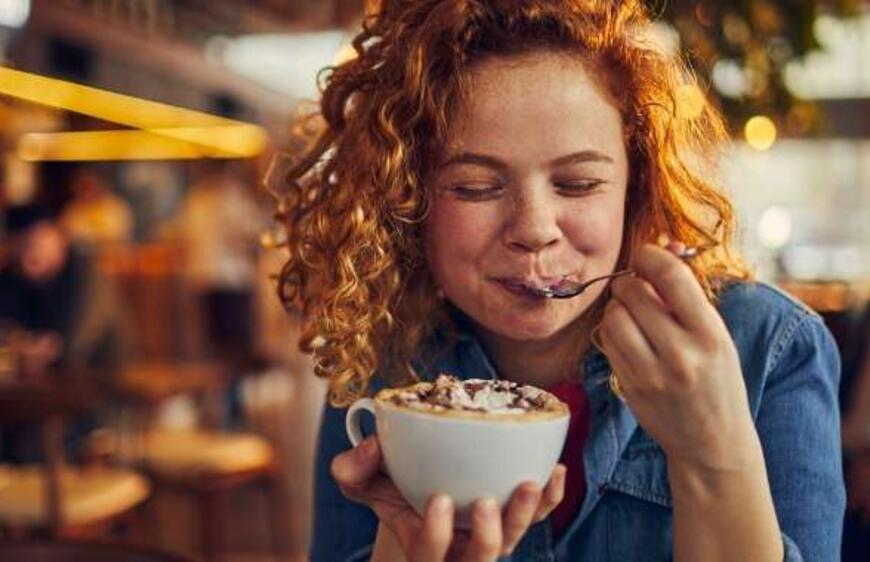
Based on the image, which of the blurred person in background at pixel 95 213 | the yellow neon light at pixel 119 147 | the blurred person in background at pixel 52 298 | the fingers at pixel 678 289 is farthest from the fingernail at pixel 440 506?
the yellow neon light at pixel 119 147

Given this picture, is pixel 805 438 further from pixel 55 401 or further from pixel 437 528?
pixel 55 401

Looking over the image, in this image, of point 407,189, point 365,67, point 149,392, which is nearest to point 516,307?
point 407,189

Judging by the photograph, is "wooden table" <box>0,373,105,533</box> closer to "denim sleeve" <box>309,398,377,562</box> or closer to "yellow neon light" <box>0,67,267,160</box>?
"denim sleeve" <box>309,398,377,562</box>

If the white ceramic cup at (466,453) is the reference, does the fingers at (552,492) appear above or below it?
below

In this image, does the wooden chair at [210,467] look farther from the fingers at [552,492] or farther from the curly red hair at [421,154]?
the fingers at [552,492]

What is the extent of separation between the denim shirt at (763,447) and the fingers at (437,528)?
0.39 m

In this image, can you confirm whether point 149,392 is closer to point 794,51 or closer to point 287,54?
point 794,51

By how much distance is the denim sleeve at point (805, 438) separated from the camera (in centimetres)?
101

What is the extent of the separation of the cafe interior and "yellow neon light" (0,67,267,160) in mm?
32

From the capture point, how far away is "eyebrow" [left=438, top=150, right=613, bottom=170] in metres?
0.94

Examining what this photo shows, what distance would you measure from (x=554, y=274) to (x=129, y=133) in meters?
9.21

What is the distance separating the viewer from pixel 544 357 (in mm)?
1133

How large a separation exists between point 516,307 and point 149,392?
2.63 m

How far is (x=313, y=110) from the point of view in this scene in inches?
58.5
